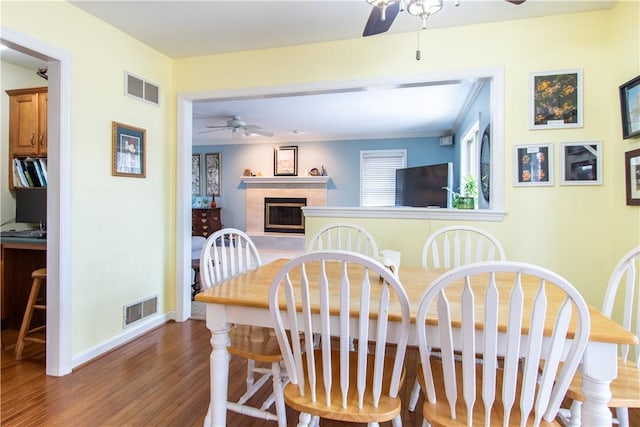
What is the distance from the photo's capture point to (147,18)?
8.41 ft

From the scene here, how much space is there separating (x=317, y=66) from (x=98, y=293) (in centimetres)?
239

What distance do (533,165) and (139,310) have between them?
3235 millimetres

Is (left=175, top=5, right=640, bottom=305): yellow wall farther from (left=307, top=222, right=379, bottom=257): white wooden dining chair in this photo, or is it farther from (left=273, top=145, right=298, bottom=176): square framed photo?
(left=273, top=145, right=298, bottom=176): square framed photo

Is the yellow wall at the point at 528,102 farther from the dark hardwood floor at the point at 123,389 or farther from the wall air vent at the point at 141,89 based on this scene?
Result: the wall air vent at the point at 141,89

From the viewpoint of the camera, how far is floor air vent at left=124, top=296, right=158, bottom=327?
9.39ft

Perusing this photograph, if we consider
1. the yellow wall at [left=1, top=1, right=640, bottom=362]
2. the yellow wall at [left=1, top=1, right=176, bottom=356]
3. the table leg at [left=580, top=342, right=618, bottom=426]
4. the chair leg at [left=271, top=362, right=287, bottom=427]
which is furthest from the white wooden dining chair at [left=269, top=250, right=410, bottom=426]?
the yellow wall at [left=1, top=1, right=176, bottom=356]

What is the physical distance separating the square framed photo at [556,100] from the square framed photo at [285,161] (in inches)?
211

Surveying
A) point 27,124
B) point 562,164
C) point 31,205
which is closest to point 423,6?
point 562,164

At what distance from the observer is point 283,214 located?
7.57m

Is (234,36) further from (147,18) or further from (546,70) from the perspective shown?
(546,70)

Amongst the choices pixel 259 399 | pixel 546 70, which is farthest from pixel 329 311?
pixel 546 70

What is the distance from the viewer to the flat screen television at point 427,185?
407 centimetres

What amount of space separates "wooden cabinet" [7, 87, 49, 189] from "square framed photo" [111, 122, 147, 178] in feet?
2.90

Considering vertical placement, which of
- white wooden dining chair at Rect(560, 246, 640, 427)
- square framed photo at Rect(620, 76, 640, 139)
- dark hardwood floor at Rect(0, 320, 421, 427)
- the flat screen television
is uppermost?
square framed photo at Rect(620, 76, 640, 139)
